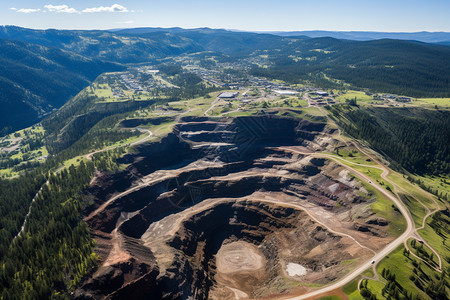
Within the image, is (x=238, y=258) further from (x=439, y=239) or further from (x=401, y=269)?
(x=439, y=239)

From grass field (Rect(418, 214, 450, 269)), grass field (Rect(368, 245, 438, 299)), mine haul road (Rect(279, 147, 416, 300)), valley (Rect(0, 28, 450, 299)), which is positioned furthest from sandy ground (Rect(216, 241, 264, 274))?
grass field (Rect(418, 214, 450, 269))

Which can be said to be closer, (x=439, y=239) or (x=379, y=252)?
(x=379, y=252)

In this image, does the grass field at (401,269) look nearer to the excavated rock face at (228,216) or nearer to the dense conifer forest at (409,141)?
the excavated rock face at (228,216)

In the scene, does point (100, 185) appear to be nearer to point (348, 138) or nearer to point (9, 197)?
point (9, 197)

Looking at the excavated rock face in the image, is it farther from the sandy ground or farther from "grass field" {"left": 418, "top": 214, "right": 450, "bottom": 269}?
"grass field" {"left": 418, "top": 214, "right": 450, "bottom": 269}

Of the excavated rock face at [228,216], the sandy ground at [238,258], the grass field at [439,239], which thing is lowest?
the sandy ground at [238,258]

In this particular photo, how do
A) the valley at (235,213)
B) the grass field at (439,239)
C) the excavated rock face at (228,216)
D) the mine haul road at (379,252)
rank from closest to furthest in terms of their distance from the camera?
1. the mine haul road at (379,252)
2. the valley at (235,213)
3. the grass field at (439,239)
4. the excavated rock face at (228,216)

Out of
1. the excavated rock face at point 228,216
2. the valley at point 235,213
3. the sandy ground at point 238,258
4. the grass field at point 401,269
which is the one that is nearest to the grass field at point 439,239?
the valley at point 235,213

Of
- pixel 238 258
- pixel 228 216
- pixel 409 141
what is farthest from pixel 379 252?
pixel 409 141
